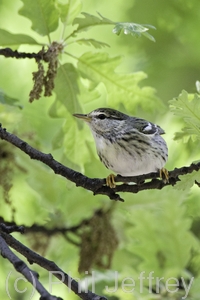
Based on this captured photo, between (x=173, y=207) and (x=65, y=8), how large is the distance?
Answer: 1014mm

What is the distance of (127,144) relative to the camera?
88.6 inches

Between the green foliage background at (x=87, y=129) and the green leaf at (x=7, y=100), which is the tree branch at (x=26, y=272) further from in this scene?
the green leaf at (x=7, y=100)

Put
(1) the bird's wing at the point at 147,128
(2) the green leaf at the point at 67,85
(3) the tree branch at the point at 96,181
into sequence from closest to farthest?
(3) the tree branch at the point at 96,181 < (2) the green leaf at the point at 67,85 < (1) the bird's wing at the point at 147,128

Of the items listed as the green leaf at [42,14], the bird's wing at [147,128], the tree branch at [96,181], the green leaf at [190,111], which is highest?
the green leaf at [42,14]

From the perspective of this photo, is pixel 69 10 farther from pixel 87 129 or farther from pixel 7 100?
pixel 87 129

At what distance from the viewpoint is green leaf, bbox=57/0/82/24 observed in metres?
1.94

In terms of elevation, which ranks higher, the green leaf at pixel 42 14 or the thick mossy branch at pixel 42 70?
the green leaf at pixel 42 14

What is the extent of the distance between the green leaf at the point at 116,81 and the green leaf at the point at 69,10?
0.18 meters

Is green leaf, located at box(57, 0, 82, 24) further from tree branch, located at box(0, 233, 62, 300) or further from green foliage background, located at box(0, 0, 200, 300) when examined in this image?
tree branch, located at box(0, 233, 62, 300)

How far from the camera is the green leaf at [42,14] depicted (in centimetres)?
195

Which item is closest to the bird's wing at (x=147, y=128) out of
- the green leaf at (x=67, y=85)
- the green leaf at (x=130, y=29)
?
the green leaf at (x=67, y=85)

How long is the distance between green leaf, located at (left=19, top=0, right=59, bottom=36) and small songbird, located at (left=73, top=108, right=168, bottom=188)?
1.16 ft

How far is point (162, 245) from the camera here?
8.02 ft

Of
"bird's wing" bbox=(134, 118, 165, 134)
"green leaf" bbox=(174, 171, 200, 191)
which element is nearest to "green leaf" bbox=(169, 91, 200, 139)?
"green leaf" bbox=(174, 171, 200, 191)
